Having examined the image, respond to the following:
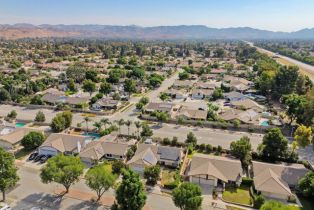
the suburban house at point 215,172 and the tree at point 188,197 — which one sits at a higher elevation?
the tree at point 188,197

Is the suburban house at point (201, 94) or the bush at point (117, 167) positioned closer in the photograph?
the bush at point (117, 167)

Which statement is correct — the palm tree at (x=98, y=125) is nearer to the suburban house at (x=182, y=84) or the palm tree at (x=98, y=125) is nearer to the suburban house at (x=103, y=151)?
the suburban house at (x=103, y=151)

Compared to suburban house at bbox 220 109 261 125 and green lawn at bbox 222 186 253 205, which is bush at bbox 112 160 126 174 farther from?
suburban house at bbox 220 109 261 125

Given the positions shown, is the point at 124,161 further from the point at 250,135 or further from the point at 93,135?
the point at 250,135

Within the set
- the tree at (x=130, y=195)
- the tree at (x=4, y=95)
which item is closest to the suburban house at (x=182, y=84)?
the tree at (x=4, y=95)

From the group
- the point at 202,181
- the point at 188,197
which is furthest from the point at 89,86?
the point at 188,197

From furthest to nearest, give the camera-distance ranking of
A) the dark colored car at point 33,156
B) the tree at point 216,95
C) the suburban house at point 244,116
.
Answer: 1. the tree at point 216,95
2. the suburban house at point 244,116
3. the dark colored car at point 33,156

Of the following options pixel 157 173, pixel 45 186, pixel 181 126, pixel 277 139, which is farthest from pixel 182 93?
pixel 45 186
